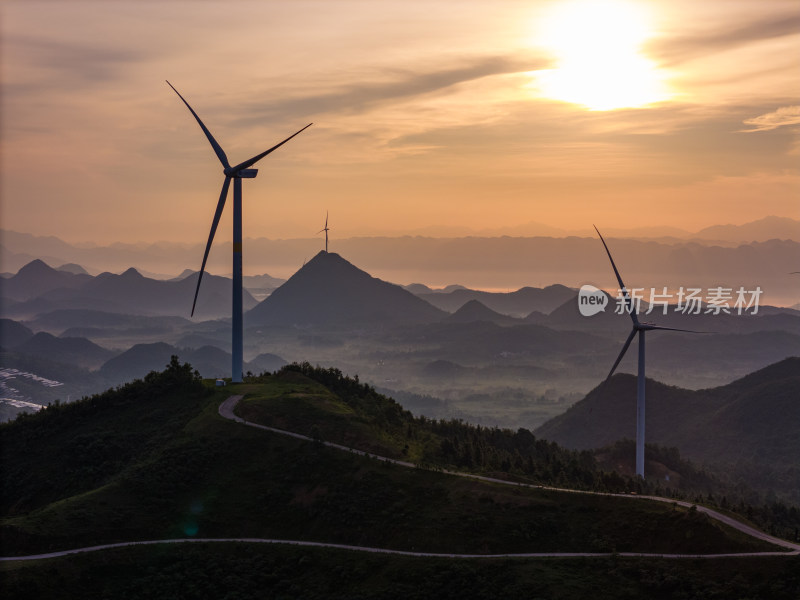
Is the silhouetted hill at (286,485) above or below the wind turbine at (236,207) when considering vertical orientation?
below

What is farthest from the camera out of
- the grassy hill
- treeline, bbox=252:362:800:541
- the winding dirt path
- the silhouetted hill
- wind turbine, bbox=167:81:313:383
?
wind turbine, bbox=167:81:313:383

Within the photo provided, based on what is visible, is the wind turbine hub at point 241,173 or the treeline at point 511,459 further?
the wind turbine hub at point 241,173

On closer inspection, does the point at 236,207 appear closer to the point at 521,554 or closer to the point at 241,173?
A: the point at 241,173

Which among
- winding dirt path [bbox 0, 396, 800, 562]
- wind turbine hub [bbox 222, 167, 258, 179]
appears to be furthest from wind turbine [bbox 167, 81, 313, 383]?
winding dirt path [bbox 0, 396, 800, 562]

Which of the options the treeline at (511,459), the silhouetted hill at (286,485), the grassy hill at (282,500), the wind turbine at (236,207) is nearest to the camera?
the grassy hill at (282,500)

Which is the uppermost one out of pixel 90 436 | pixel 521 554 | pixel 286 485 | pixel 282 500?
pixel 90 436

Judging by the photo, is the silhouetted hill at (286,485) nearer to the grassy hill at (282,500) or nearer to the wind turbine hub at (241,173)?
the grassy hill at (282,500)

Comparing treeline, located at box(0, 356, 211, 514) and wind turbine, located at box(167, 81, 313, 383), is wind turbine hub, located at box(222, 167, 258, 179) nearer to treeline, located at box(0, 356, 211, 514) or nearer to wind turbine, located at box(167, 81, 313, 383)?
wind turbine, located at box(167, 81, 313, 383)

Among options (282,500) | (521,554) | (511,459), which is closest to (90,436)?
(282,500)

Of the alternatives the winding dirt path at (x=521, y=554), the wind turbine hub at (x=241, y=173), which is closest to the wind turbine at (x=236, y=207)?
the wind turbine hub at (x=241, y=173)
